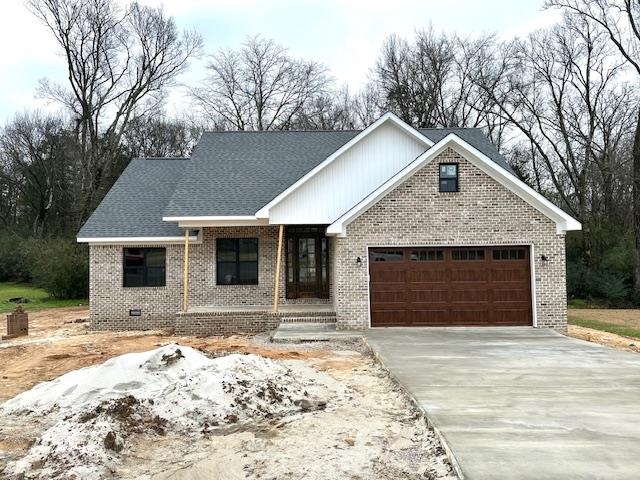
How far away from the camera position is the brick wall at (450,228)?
47.4 ft

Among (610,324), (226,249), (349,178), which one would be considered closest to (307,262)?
(226,249)

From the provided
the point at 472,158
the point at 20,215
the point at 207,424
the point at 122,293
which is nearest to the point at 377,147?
the point at 472,158

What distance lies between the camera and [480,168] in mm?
14453

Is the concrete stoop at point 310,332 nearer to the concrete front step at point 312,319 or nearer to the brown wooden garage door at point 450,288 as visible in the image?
the concrete front step at point 312,319

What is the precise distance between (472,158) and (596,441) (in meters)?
9.93

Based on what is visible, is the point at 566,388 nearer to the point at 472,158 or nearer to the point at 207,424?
the point at 207,424

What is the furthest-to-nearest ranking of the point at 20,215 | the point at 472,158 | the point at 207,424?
the point at 20,215 < the point at 472,158 < the point at 207,424

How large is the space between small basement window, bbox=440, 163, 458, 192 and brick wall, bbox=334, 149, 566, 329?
13 cm

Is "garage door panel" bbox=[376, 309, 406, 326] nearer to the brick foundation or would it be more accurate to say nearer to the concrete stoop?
the brick foundation

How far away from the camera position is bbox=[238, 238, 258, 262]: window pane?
1766 centimetres

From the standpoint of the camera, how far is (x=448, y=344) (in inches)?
474

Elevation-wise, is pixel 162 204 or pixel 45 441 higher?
pixel 162 204

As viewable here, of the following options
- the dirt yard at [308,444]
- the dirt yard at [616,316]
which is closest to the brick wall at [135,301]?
the dirt yard at [308,444]

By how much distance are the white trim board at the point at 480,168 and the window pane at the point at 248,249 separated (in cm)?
410
